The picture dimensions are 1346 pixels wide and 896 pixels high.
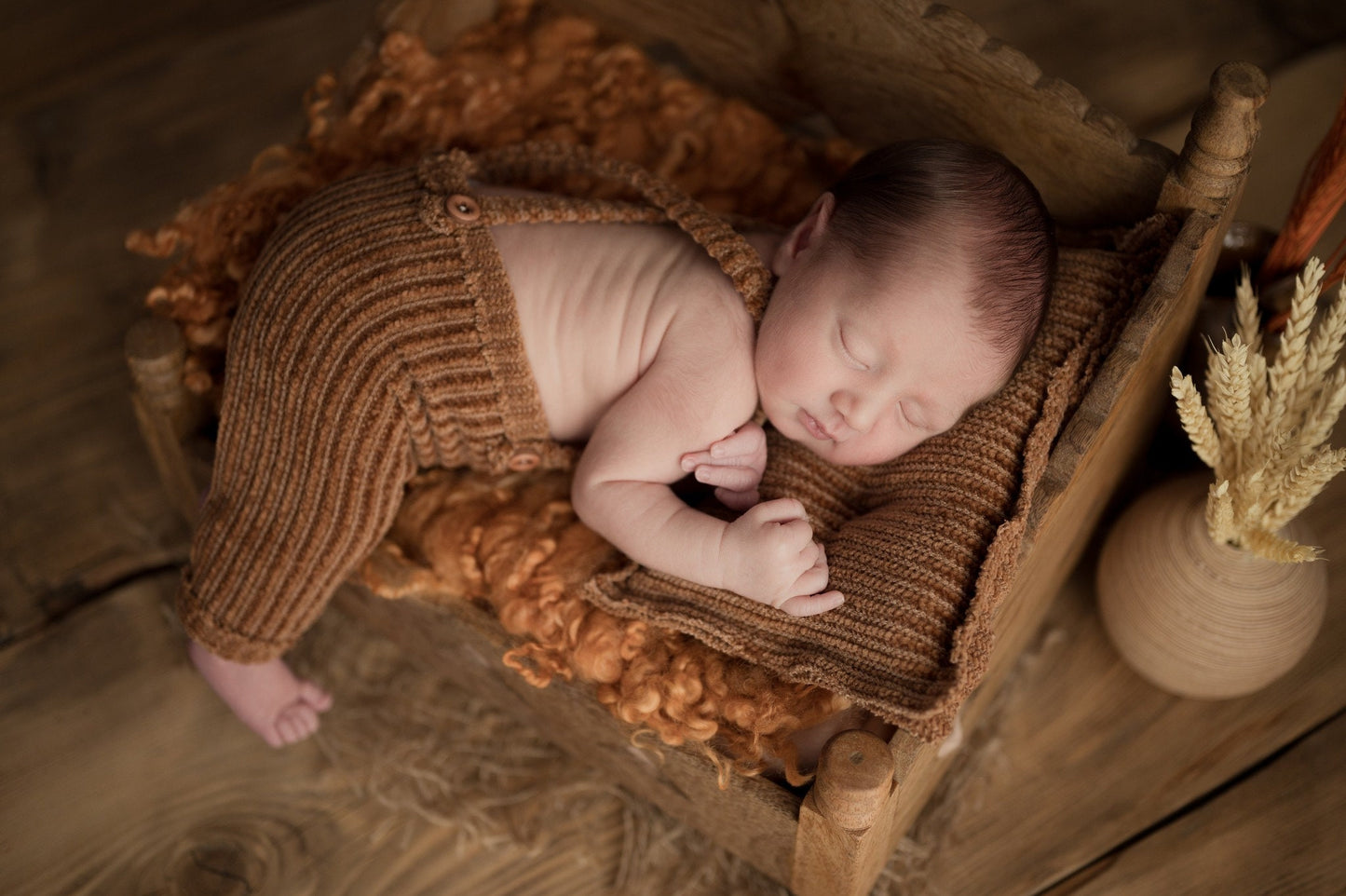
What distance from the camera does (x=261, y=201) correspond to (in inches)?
55.0

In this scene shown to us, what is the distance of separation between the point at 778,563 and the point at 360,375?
0.50 meters

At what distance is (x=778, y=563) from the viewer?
109cm

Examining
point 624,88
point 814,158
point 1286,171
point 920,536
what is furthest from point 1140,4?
point 920,536

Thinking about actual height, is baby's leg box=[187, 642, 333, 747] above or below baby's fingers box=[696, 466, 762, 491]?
below

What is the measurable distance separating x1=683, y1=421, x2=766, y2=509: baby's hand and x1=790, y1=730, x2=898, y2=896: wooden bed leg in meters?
0.31

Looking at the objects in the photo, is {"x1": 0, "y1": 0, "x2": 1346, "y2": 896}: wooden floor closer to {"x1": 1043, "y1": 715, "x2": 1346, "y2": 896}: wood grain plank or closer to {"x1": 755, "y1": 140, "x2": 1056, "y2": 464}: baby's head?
{"x1": 1043, "y1": 715, "x2": 1346, "y2": 896}: wood grain plank

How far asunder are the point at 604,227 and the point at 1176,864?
1.07m

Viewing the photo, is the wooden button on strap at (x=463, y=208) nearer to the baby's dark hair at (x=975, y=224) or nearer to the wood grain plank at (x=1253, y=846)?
the baby's dark hair at (x=975, y=224)

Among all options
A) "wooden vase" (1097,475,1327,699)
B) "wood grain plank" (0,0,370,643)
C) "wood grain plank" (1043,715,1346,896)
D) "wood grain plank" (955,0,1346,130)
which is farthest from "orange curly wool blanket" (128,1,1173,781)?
"wood grain plank" (955,0,1346,130)

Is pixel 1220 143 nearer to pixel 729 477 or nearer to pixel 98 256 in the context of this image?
pixel 729 477

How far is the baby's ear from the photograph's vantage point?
1.18 metres

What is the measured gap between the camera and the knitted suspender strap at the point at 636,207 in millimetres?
1178

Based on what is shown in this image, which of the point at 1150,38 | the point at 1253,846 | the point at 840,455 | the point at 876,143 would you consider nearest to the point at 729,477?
the point at 840,455

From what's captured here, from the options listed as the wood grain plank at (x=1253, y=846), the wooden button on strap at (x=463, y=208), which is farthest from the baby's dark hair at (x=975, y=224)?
the wood grain plank at (x=1253, y=846)
